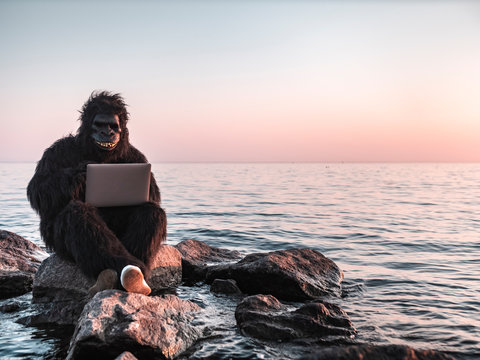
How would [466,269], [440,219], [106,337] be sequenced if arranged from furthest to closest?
[440,219]
[466,269]
[106,337]

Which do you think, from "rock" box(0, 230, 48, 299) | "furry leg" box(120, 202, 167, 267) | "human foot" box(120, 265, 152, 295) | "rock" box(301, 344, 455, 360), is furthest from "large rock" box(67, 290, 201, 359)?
"rock" box(0, 230, 48, 299)

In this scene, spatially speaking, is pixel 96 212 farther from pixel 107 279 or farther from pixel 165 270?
pixel 165 270

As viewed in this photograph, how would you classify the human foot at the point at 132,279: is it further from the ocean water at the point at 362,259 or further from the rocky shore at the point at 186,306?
the ocean water at the point at 362,259

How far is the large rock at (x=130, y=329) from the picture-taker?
11.9 feet

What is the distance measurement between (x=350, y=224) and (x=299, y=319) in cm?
870

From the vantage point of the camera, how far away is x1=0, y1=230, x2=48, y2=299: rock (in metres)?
5.84

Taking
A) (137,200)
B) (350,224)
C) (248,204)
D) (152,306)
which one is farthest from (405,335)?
(248,204)

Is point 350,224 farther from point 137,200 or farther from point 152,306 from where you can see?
point 152,306

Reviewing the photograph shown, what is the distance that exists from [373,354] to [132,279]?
2521mm

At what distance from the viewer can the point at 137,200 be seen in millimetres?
5445

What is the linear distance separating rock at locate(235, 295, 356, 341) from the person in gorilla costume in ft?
3.54

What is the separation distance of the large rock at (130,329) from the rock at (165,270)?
1.56m

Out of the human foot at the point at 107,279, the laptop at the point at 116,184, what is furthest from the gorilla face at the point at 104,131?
→ the human foot at the point at 107,279

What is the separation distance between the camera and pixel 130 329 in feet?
12.2
